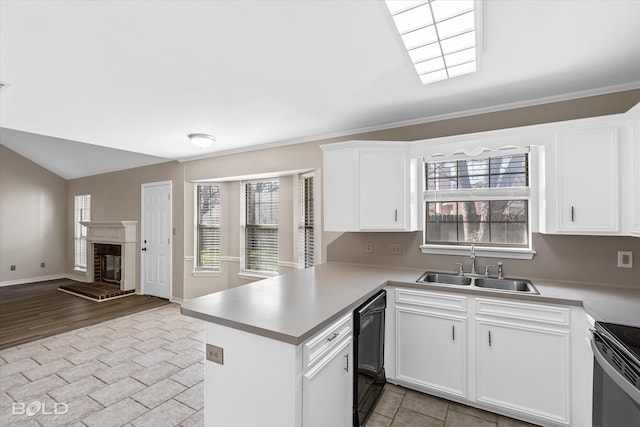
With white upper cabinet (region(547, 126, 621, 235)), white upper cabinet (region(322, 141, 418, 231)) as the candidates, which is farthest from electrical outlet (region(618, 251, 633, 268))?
white upper cabinet (region(322, 141, 418, 231))

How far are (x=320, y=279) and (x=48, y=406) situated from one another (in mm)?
2395

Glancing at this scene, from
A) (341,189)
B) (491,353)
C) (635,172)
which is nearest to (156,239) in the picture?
(341,189)

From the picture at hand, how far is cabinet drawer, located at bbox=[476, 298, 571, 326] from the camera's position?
2.05m

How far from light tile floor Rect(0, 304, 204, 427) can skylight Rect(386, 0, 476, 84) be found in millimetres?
2967

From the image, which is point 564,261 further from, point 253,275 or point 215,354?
point 253,275

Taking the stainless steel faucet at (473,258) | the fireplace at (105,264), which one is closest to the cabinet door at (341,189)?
the stainless steel faucet at (473,258)

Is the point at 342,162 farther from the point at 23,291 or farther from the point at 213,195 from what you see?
the point at 23,291

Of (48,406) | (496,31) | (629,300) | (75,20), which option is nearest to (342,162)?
(496,31)

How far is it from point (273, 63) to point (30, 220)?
27.9ft

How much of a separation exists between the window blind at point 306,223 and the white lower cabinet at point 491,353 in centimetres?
186

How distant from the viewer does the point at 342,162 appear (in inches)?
121

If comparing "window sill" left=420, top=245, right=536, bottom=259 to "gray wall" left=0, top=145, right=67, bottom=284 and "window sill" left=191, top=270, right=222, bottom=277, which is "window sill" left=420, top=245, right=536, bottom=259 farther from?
"gray wall" left=0, top=145, right=67, bottom=284

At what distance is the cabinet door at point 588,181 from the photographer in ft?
7.09

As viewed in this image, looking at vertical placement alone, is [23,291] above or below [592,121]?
below
